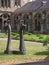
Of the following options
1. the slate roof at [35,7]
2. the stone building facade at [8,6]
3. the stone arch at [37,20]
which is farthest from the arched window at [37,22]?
the stone building facade at [8,6]

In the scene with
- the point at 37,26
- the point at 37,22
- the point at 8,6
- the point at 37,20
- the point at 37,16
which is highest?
the point at 8,6

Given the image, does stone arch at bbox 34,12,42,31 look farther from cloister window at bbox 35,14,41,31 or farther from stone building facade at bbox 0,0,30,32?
stone building facade at bbox 0,0,30,32

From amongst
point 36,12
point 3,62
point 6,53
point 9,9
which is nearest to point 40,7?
point 36,12

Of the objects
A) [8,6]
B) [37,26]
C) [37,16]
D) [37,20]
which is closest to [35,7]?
[37,16]

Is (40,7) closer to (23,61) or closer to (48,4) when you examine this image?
(48,4)

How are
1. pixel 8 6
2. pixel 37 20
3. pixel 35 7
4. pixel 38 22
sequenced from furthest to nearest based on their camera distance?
pixel 8 6 → pixel 35 7 → pixel 37 20 → pixel 38 22

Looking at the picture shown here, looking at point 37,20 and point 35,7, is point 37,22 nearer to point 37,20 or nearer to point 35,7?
point 37,20

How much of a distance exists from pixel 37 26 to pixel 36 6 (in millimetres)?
3382

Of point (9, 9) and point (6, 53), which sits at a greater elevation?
point (9, 9)

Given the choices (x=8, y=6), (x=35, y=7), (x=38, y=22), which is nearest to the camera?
(x=38, y=22)

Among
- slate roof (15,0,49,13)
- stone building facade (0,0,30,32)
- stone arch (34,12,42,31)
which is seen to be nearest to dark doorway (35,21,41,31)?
stone arch (34,12,42,31)

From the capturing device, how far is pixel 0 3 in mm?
56375

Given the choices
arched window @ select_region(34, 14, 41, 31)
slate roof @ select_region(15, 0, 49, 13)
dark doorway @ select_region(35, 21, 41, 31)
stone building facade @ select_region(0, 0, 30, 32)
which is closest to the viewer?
slate roof @ select_region(15, 0, 49, 13)

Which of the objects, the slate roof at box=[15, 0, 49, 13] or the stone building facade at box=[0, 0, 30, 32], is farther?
the stone building facade at box=[0, 0, 30, 32]
